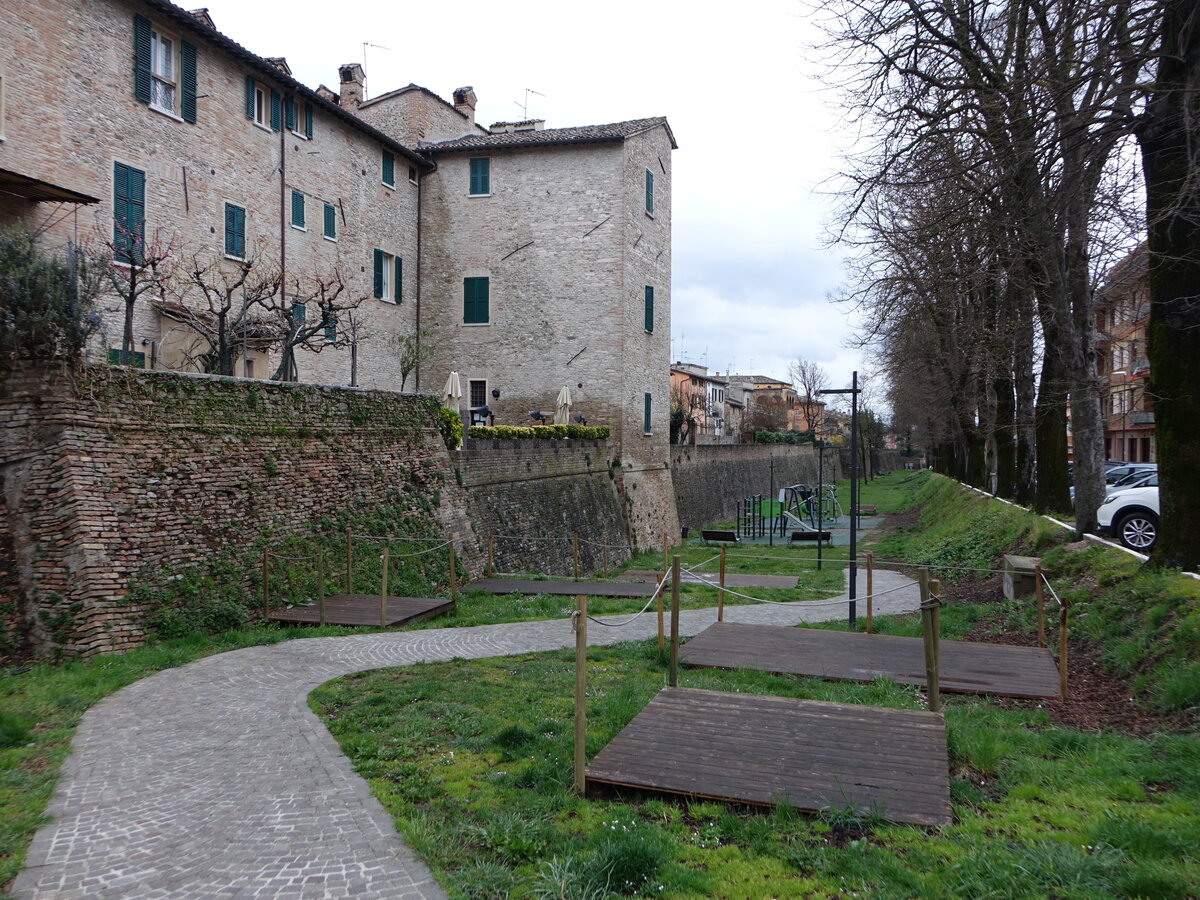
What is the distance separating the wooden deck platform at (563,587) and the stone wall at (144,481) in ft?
9.43

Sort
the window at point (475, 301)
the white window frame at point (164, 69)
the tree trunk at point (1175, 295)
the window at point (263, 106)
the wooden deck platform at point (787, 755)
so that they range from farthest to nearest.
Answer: the window at point (475, 301), the window at point (263, 106), the white window frame at point (164, 69), the tree trunk at point (1175, 295), the wooden deck platform at point (787, 755)

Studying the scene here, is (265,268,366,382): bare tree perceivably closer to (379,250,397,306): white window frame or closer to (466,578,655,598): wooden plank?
(379,250,397,306): white window frame

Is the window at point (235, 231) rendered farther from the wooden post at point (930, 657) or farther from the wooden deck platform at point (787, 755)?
the wooden post at point (930, 657)

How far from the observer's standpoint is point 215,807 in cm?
517

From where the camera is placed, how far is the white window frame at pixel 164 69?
1731 cm

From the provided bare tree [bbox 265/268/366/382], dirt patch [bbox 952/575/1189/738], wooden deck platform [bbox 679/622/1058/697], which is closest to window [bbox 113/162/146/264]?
bare tree [bbox 265/268/366/382]

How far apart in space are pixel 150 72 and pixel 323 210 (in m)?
6.23

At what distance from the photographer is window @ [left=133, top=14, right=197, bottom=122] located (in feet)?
55.4

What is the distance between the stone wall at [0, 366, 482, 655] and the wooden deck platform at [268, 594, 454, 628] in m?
1.05

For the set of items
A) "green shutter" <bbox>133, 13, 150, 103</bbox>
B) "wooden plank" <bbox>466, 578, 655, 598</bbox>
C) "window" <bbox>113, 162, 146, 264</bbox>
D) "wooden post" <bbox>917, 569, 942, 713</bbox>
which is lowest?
"wooden plank" <bbox>466, 578, 655, 598</bbox>

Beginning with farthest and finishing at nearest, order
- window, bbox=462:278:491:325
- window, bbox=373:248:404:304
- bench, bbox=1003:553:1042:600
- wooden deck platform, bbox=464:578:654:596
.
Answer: window, bbox=462:278:491:325 < window, bbox=373:248:404:304 < wooden deck platform, bbox=464:578:654:596 < bench, bbox=1003:553:1042:600

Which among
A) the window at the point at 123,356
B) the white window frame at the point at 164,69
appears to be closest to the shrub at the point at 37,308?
the window at the point at 123,356

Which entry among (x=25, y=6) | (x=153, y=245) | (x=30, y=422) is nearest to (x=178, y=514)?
(x=30, y=422)

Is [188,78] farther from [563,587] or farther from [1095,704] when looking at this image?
[1095,704]
